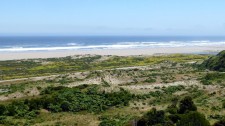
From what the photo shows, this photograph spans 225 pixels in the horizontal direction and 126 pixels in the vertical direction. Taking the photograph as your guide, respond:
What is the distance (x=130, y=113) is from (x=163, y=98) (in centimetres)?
695

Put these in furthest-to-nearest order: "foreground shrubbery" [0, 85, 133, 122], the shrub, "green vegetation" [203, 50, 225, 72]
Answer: "green vegetation" [203, 50, 225, 72], "foreground shrubbery" [0, 85, 133, 122], the shrub

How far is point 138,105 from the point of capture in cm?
3731

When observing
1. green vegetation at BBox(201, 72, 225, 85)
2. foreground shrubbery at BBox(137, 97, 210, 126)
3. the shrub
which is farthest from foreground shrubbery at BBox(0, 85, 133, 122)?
green vegetation at BBox(201, 72, 225, 85)

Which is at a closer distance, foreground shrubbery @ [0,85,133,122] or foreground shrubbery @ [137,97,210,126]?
foreground shrubbery @ [137,97,210,126]

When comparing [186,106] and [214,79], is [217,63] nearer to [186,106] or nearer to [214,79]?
[214,79]

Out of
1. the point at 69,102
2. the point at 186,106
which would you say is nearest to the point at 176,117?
the point at 186,106

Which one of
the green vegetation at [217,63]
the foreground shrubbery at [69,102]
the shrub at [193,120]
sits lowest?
the foreground shrubbery at [69,102]

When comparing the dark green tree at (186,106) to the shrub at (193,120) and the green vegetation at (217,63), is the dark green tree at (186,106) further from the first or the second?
the green vegetation at (217,63)

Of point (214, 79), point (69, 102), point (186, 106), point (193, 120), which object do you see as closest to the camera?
point (193, 120)

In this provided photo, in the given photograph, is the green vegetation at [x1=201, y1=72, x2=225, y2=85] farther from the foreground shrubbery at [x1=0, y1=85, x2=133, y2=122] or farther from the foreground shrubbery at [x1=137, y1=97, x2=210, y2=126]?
the foreground shrubbery at [x1=137, y1=97, x2=210, y2=126]

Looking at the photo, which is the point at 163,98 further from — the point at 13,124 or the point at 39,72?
the point at 39,72

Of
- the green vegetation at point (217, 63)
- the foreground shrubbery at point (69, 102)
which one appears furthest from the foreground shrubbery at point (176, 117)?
the green vegetation at point (217, 63)

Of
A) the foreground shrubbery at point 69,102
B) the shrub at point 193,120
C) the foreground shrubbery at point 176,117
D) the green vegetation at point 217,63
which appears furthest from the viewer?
the green vegetation at point 217,63

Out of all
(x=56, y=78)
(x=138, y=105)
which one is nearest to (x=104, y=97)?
(x=138, y=105)
